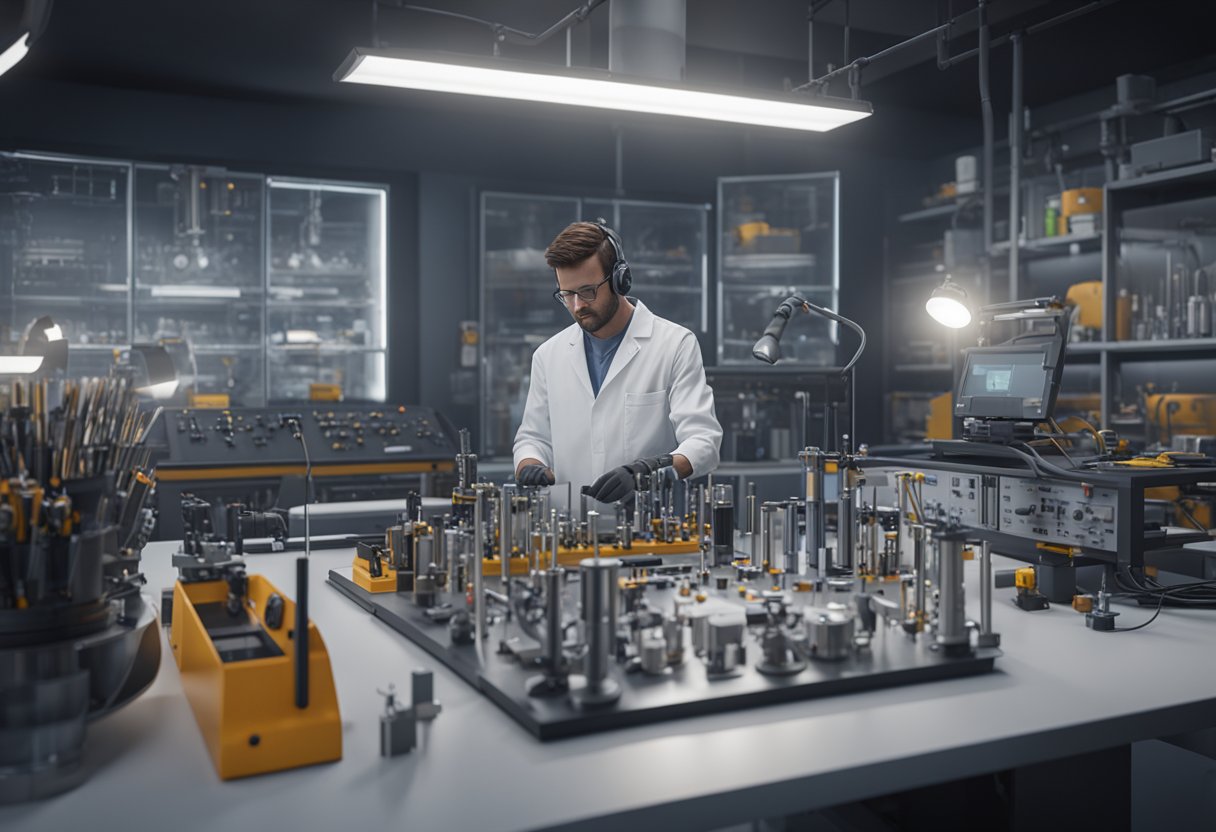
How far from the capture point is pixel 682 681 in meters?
1.18

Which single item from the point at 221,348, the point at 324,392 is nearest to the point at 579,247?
the point at 324,392

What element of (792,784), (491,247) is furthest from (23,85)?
(792,784)

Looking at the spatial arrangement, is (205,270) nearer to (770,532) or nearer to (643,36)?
(643,36)

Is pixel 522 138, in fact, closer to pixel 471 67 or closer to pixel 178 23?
pixel 178 23

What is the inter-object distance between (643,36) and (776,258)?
2636 millimetres

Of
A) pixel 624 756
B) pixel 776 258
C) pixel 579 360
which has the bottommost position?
pixel 624 756

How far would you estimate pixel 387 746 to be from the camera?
1028 mm

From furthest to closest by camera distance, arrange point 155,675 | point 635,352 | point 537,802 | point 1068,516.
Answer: point 635,352 < point 1068,516 < point 155,675 < point 537,802

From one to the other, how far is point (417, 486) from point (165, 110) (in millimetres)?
2481

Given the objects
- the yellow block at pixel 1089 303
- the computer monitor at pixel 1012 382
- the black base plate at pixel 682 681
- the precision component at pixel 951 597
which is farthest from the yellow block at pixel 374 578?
the yellow block at pixel 1089 303

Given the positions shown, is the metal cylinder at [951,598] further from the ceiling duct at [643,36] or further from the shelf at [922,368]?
the shelf at [922,368]

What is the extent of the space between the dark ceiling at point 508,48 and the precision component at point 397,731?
386 centimetres

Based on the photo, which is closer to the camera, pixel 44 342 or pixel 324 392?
pixel 44 342

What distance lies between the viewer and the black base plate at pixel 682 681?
42.8 inches
